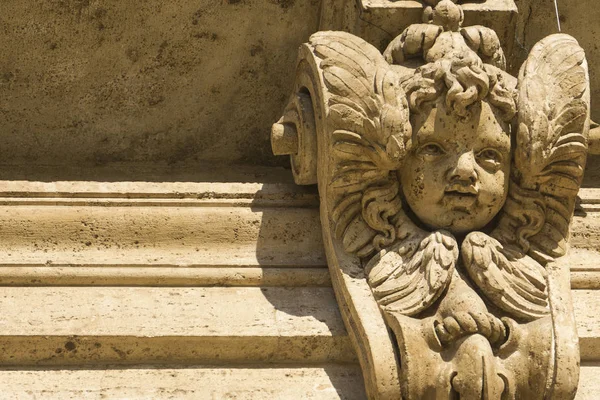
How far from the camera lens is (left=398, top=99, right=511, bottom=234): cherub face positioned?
269 cm

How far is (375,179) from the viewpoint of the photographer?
2760 millimetres

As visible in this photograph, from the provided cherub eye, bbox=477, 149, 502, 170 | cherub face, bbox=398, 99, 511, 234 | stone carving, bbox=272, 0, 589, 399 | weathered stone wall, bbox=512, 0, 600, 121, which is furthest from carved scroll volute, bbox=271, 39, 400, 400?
weathered stone wall, bbox=512, 0, 600, 121

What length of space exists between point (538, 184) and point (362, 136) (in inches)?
15.6

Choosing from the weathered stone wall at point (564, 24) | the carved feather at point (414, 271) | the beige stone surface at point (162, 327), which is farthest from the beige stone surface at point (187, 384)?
the weathered stone wall at point (564, 24)

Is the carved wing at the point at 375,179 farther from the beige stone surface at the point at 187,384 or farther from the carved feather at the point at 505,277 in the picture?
the beige stone surface at the point at 187,384

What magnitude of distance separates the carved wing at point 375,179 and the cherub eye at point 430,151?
0.06 m

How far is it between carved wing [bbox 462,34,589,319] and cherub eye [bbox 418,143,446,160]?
160 mm

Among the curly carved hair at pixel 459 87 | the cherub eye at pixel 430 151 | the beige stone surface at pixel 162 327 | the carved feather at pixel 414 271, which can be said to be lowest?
the beige stone surface at pixel 162 327

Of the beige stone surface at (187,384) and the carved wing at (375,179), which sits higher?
the carved wing at (375,179)

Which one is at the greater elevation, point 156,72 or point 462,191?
A: point 156,72

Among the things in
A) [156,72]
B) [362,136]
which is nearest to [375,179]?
[362,136]

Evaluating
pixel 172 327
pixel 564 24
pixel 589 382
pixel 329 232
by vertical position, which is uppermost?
pixel 564 24

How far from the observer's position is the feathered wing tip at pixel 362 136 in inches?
105

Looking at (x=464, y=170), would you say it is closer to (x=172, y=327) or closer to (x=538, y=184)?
(x=538, y=184)
